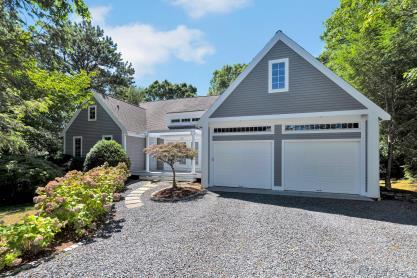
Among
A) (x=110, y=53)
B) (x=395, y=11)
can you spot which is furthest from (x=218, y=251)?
(x=110, y=53)

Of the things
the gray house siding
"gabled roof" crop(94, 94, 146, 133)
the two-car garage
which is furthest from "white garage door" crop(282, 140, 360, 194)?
"gabled roof" crop(94, 94, 146, 133)

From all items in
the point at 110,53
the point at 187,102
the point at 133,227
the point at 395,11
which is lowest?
the point at 133,227

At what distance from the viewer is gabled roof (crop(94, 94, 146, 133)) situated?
16.9m

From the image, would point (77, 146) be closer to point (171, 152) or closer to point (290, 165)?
point (171, 152)

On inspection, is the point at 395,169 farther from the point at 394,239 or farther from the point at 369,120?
the point at 394,239

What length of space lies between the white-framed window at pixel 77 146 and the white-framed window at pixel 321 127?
14531mm

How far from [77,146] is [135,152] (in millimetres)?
4624

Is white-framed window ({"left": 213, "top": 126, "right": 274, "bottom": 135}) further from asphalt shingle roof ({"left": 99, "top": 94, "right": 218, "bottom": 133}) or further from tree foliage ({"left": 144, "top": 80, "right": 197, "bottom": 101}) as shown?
tree foliage ({"left": 144, "top": 80, "right": 197, "bottom": 101})

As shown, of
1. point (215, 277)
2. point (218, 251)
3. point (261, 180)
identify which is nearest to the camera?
point (215, 277)

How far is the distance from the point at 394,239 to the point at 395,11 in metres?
7.66

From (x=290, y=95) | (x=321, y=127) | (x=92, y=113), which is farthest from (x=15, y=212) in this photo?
(x=321, y=127)

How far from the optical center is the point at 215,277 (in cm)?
377

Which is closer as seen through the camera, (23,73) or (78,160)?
(23,73)

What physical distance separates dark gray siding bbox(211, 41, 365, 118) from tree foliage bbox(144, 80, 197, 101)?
1215 inches
